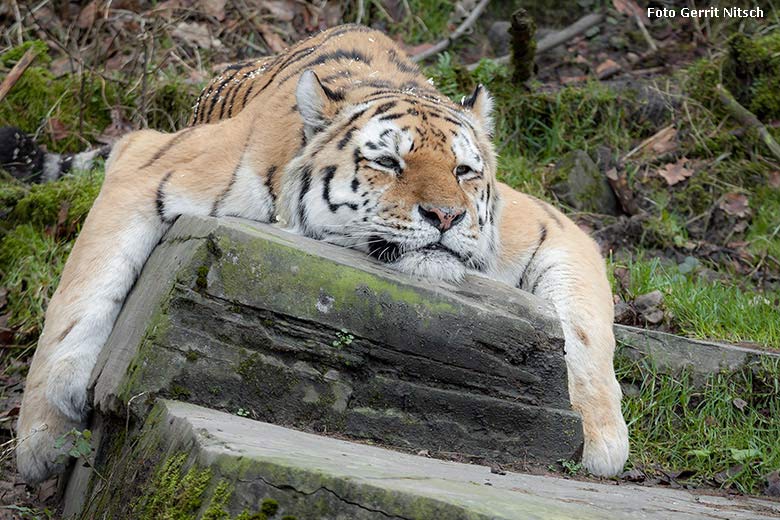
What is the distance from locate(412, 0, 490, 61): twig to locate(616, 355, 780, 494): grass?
15.0 feet

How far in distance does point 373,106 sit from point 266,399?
1.62 meters

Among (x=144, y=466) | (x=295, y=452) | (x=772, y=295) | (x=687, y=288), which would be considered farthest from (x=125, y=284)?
(x=772, y=295)

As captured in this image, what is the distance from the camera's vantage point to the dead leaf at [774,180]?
758 cm

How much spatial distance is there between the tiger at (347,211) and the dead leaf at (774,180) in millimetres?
3251

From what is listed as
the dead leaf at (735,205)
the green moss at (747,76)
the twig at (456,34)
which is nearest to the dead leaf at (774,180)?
the dead leaf at (735,205)

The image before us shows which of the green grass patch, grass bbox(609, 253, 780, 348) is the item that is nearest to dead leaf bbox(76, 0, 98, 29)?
the green grass patch

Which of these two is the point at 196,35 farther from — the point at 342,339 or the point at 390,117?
the point at 342,339

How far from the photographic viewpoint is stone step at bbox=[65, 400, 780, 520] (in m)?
2.37

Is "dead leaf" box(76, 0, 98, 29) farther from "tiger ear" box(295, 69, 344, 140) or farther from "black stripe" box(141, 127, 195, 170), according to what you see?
"tiger ear" box(295, 69, 344, 140)

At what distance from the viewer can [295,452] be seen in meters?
2.63

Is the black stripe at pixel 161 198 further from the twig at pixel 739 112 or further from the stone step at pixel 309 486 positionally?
the twig at pixel 739 112

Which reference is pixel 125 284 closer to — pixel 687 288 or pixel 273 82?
pixel 273 82

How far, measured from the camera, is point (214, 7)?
900 centimetres

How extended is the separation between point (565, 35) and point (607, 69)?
0.56m
